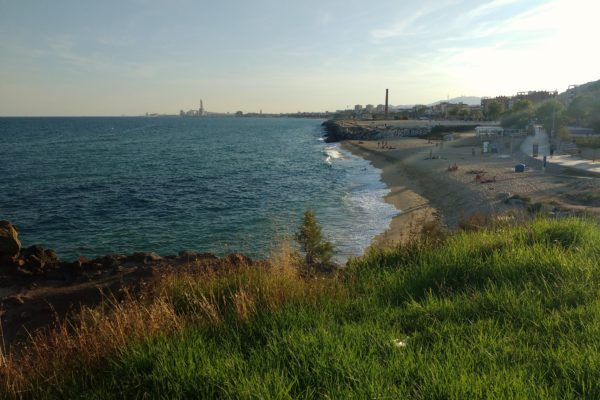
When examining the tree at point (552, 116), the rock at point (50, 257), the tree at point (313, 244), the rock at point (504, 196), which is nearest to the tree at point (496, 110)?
the tree at point (552, 116)

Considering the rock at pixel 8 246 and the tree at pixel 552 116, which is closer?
the rock at pixel 8 246

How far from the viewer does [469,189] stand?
2528 cm

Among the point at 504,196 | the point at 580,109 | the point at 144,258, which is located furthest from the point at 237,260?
the point at 580,109

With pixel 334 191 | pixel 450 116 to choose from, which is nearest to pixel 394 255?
pixel 334 191

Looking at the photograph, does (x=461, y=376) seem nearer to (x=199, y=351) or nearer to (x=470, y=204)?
(x=199, y=351)

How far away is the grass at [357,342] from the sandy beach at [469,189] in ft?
19.9

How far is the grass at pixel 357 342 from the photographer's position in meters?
2.98

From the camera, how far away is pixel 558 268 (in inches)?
204

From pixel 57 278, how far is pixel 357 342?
12.5m

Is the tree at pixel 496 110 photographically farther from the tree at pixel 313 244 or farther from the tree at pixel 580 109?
the tree at pixel 313 244

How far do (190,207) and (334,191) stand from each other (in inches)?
409

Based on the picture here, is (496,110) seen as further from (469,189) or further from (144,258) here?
(144,258)

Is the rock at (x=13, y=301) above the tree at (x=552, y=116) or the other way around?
the other way around

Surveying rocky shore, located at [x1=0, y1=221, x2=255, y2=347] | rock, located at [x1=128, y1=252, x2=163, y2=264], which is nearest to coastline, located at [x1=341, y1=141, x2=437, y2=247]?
rocky shore, located at [x1=0, y1=221, x2=255, y2=347]
